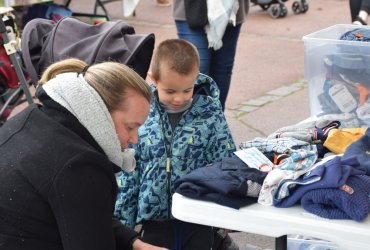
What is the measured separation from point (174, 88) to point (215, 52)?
1175 millimetres

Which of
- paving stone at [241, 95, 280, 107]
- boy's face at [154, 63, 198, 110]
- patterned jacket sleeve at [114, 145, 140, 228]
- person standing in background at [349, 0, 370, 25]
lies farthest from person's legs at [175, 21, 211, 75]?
paving stone at [241, 95, 280, 107]

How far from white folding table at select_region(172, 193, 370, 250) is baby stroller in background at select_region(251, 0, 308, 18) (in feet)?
25.7

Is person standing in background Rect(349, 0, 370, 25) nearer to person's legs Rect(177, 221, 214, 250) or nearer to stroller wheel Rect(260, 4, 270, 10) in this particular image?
person's legs Rect(177, 221, 214, 250)

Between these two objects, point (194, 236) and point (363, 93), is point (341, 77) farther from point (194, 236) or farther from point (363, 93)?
point (194, 236)

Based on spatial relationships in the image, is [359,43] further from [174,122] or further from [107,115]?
[107,115]

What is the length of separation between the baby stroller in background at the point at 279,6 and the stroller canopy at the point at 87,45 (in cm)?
657

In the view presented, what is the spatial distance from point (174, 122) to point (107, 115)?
2.60 ft

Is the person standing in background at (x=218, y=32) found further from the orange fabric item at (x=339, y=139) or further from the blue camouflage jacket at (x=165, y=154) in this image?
the orange fabric item at (x=339, y=139)

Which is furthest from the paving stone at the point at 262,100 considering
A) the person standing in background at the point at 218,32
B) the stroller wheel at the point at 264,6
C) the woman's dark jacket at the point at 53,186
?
the stroller wheel at the point at 264,6


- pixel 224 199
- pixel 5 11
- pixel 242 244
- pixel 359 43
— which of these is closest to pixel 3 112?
pixel 5 11

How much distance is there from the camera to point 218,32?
343 centimetres

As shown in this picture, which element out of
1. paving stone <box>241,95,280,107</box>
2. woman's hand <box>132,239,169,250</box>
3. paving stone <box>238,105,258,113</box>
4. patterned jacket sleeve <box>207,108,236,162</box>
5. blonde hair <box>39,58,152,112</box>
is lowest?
paving stone <box>241,95,280,107</box>

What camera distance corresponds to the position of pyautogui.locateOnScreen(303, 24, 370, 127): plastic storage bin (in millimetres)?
2758

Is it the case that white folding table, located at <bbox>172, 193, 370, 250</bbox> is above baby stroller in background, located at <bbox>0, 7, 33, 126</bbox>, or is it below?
above
